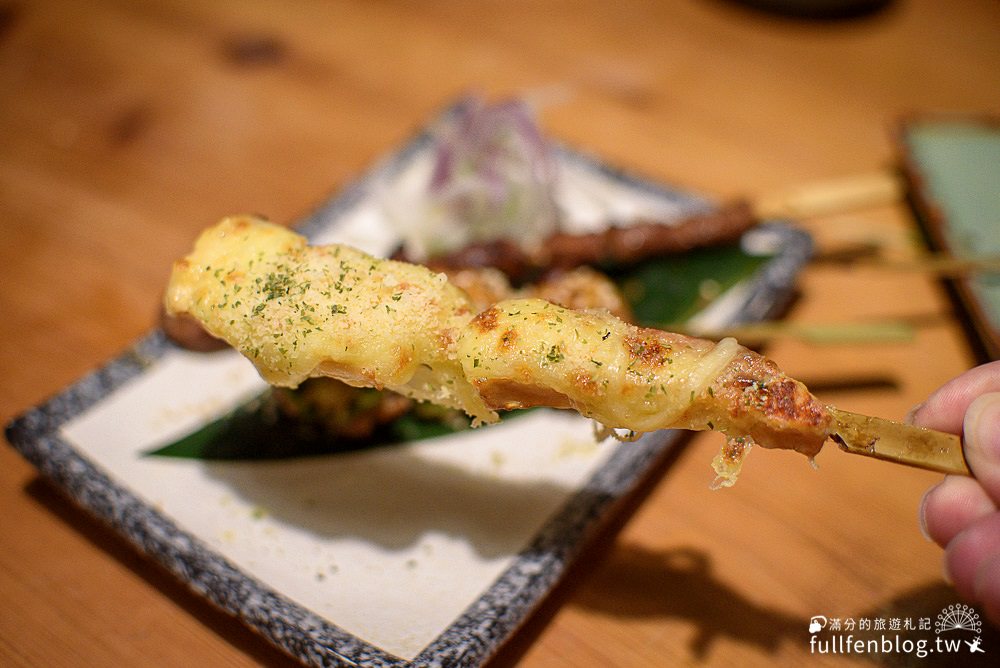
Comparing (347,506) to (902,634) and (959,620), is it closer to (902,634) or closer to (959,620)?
(902,634)

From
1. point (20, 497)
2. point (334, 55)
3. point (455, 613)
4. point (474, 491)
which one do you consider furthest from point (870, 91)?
point (20, 497)

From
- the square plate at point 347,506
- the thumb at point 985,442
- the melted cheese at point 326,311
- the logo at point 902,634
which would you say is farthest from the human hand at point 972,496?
the melted cheese at point 326,311

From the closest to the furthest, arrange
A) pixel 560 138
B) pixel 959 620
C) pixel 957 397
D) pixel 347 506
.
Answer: pixel 957 397 < pixel 959 620 < pixel 347 506 < pixel 560 138

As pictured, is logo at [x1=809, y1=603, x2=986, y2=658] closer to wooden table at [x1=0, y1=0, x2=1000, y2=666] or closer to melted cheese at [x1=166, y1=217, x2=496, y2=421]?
wooden table at [x1=0, y1=0, x2=1000, y2=666]

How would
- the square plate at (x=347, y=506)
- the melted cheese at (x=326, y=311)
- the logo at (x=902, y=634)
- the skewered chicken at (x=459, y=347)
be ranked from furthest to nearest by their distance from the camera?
the logo at (x=902, y=634) < the square plate at (x=347, y=506) < the melted cheese at (x=326, y=311) < the skewered chicken at (x=459, y=347)

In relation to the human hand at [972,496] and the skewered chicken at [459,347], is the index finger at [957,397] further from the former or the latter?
the skewered chicken at [459,347]

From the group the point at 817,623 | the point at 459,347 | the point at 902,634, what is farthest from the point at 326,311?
the point at 902,634
